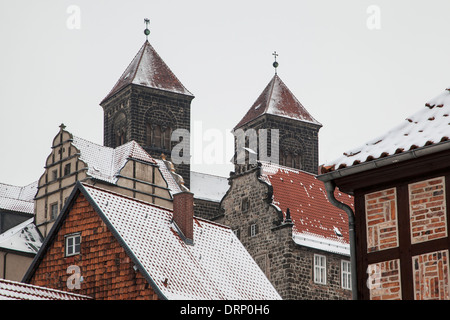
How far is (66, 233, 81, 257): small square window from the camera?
32812 millimetres

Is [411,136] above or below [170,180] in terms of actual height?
below

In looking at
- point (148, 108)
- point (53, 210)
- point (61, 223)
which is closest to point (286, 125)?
point (148, 108)

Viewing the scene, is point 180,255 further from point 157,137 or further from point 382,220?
point 157,137

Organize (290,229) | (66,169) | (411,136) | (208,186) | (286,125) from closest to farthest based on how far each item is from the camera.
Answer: (411,136)
(290,229)
(66,169)
(208,186)
(286,125)

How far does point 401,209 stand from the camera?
18.8 metres

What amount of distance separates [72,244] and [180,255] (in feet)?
10.2

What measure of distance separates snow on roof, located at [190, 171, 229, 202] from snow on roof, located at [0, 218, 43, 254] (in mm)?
15423

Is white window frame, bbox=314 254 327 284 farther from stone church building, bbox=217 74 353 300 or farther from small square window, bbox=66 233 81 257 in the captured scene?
small square window, bbox=66 233 81 257

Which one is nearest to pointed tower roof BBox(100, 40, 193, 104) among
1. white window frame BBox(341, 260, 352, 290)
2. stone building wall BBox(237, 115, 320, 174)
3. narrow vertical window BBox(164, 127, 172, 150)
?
narrow vertical window BBox(164, 127, 172, 150)

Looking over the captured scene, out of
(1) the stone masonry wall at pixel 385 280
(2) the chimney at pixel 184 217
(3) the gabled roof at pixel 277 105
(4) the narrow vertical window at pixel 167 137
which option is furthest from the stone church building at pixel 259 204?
(1) the stone masonry wall at pixel 385 280

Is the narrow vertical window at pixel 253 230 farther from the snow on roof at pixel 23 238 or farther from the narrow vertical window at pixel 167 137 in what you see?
the narrow vertical window at pixel 167 137

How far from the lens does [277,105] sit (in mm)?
73062
